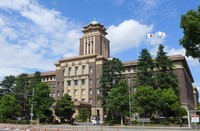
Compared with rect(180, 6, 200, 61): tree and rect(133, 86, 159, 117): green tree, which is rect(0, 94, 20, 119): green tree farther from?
rect(180, 6, 200, 61): tree

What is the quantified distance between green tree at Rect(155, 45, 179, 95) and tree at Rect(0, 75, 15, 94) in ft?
163

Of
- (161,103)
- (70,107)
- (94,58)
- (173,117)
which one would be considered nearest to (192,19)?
(161,103)

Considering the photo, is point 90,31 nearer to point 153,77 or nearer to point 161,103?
point 153,77

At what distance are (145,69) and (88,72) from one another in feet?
81.8

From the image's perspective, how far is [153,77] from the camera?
60.7 metres

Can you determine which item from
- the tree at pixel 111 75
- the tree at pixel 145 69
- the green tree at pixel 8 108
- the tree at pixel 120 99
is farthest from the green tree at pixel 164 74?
the green tree at pixel 8 108

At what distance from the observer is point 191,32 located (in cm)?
2198

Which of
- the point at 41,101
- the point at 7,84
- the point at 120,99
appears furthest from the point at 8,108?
the point at 120,99

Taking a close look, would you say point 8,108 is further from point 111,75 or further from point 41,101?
point 111,75

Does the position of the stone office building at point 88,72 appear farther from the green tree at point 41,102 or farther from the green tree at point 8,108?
the green tree at point 8,108

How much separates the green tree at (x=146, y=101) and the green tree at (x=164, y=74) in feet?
19.6

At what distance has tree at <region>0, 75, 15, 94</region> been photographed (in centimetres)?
8205

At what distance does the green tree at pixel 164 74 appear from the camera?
57603 mm

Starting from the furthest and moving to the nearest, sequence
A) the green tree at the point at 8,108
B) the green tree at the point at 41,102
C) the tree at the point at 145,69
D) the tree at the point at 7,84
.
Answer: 1. the tree at the point at 7,84
2. the green tree at the point at 8,108
3. the tree at the point at 145,69
4. the green tree at the point at 41,102
